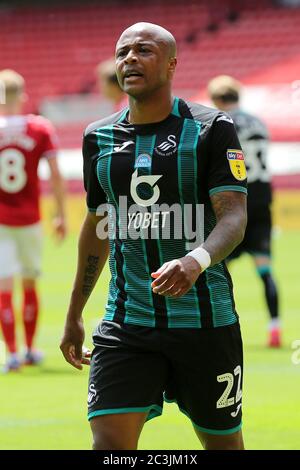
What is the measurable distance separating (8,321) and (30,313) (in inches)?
8.5

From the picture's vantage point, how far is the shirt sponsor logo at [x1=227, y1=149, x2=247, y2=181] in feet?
13.9

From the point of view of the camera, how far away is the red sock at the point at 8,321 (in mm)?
8961

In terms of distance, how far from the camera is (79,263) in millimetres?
4746

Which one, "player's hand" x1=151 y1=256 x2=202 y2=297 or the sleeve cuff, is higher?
the sleeve cuff

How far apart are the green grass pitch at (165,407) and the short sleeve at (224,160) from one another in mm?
2354

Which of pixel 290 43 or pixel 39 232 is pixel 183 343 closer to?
pixel 39 232

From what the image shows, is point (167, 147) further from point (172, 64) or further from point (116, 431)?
point (116, 431)

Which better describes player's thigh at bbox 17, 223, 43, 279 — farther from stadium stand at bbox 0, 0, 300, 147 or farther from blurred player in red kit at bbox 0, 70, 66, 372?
stadium stand at bbox 0, 0, 300, 147

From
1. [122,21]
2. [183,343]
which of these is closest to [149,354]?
[183,343]

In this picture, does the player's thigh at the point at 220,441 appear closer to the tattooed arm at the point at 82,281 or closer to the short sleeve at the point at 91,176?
the tattooed arm at the point at 82,281

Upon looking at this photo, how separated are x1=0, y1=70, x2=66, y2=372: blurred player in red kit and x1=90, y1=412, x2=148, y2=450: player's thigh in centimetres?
487

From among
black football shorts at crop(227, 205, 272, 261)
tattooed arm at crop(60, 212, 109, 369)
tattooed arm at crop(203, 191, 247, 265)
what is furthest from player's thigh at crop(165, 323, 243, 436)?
black football shorts at crop(227, 205, 272, 261)

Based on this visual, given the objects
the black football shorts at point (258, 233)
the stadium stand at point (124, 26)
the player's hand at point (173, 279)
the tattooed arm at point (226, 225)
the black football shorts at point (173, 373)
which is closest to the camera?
the player's hand at point (173, 279)

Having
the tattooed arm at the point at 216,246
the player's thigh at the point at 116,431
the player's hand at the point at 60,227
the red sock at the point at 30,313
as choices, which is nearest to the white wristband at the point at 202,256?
the tattooed arm at the point at 216,246
